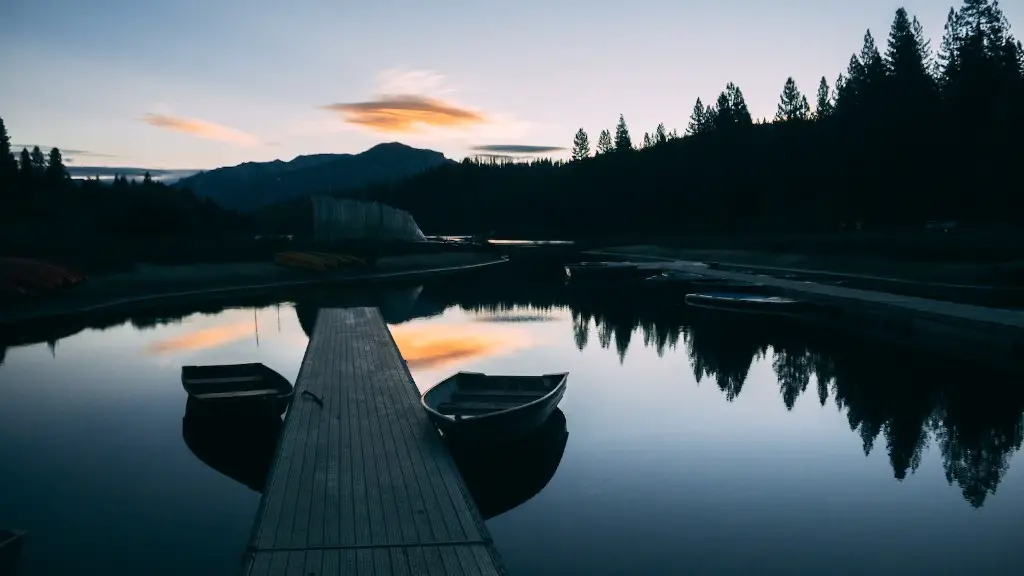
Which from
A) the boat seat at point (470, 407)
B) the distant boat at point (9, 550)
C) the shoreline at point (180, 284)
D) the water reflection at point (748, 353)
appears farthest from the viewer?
the shoreline at point (180, 284)

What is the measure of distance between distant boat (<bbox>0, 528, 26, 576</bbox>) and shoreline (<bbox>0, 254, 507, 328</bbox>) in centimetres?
2897

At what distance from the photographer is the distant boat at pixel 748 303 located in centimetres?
3756

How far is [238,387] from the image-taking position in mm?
18469

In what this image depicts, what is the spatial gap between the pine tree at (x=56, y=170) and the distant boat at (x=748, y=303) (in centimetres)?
12512

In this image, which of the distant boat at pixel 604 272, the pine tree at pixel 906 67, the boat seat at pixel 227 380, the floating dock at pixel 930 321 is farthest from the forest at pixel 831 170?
the boat seat at pixel 227 380

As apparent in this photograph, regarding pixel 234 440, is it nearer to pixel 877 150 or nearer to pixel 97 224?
pixel 97 224

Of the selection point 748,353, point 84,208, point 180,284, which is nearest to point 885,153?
point 748,353

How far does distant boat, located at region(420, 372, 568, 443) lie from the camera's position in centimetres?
1364

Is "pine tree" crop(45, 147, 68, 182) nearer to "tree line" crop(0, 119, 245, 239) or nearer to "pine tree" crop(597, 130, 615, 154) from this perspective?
"tree line" crop(0, 119, 245, 239)

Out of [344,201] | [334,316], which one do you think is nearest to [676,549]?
Answer: [334,316]

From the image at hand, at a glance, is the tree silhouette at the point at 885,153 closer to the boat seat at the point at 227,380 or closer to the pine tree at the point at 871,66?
the pine tree at the point at 871,66

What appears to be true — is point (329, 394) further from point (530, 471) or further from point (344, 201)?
point (344, 201)

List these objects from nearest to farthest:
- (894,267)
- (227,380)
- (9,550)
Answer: (9,550) → (227,380) → (894,267)

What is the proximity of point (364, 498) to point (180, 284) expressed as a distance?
132ft
